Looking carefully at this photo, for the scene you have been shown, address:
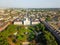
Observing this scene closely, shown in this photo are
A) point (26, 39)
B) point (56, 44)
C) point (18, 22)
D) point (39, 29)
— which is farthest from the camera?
point (18, 22)

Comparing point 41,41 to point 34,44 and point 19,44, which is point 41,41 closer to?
point 34,44

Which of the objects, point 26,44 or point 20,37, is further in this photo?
point 20,37

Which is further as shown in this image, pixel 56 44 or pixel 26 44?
pixel 26 44

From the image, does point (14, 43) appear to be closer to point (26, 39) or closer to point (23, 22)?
point (26, 39)

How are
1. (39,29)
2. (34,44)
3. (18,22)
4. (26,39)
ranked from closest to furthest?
1. (34,44)
2. (26,39)
3. (39,29)
4. (18,22)

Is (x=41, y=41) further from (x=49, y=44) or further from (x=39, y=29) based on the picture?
(x=39, y=29)

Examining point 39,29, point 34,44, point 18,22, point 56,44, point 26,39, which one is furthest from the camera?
point 18,22

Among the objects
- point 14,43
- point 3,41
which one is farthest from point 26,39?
point 3,41

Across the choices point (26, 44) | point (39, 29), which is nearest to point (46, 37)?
point (26, 44)
